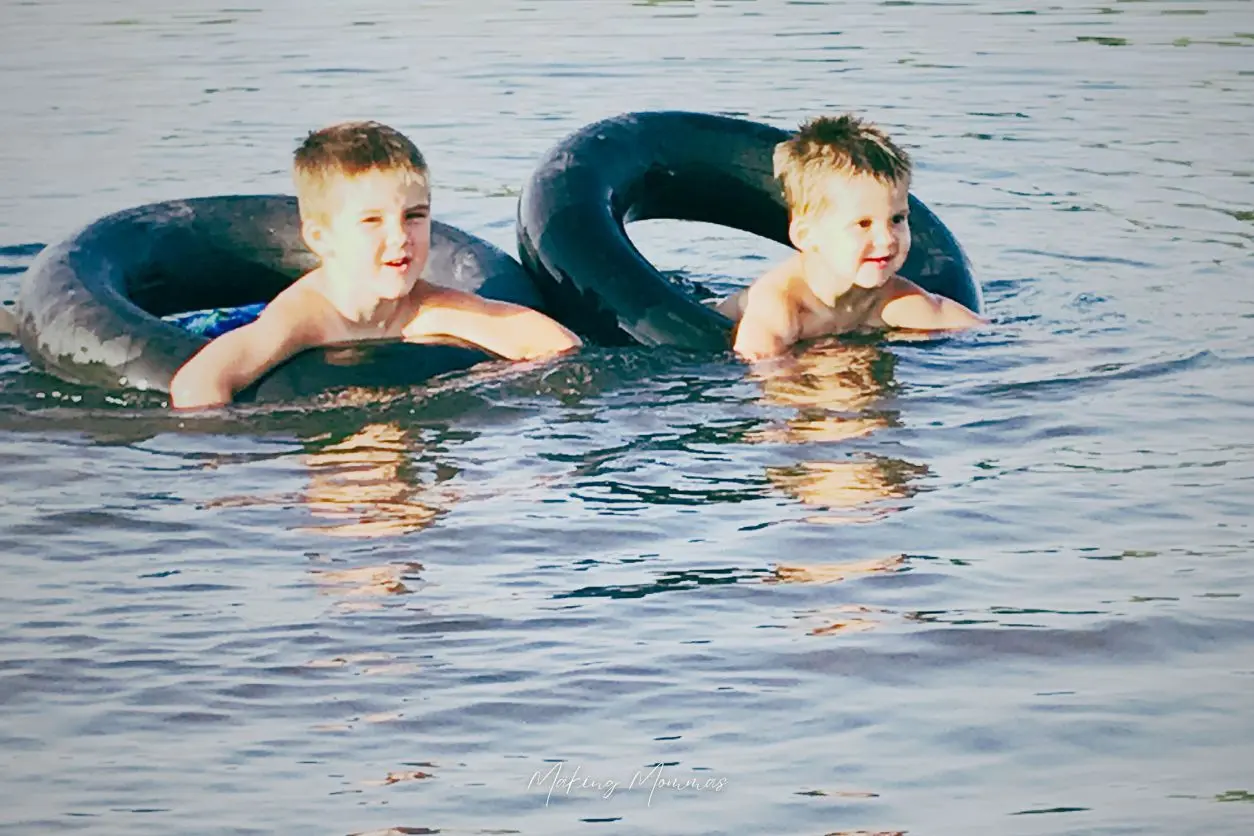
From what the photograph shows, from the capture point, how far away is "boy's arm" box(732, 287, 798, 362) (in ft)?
26.5

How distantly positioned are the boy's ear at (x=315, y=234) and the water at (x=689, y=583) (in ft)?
2.19

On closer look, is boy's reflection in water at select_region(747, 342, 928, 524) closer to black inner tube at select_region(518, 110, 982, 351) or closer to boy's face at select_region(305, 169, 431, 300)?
black inner tube at select_region(518, 110, 982, 351)

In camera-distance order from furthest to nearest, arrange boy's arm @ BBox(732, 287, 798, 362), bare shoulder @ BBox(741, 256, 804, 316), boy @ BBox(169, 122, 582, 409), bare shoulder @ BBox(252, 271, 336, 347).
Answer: bare shoulder @ BBox(741, 256, 804, 316) < boy's arm @ BBox(732, 287, 798, 362) < bare shoulder @ BBox(252, 271, 336, 347) < boy @ BBox(169, 122, 582, 409)

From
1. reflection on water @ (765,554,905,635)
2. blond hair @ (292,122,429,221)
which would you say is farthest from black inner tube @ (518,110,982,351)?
reflection on water @ (765,554,905,635)

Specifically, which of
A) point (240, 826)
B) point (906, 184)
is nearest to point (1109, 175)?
point (906, 184)

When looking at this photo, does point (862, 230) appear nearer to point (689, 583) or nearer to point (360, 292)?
point (360, 292)

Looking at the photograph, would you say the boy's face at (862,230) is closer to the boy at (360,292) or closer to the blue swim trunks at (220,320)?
the boy at (360,292)

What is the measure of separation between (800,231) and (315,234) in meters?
1.86

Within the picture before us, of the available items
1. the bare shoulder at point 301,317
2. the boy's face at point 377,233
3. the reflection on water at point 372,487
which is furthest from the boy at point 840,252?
the reflection on water at point 372,487

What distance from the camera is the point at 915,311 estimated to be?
8.48m

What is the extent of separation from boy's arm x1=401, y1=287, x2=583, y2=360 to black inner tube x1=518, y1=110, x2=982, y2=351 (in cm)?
39

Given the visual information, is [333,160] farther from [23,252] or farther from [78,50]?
[78,50]

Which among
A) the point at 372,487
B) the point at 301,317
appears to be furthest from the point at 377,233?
the point at 372,487

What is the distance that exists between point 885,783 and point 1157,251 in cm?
617
